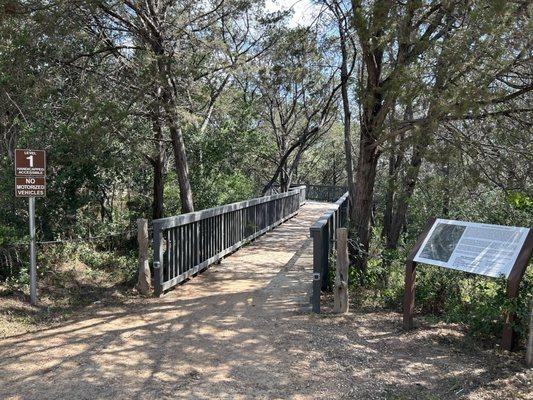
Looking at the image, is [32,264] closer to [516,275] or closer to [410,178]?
[410,178]

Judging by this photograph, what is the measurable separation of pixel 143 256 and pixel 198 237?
1257mm

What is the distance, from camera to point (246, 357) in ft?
15.7

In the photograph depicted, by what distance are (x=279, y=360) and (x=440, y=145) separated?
4.09m

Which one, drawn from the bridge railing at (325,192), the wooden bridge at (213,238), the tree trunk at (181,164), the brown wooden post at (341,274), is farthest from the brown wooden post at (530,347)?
the bridge railing at (325,192)

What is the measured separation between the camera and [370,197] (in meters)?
8.20

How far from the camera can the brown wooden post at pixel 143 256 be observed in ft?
23.1

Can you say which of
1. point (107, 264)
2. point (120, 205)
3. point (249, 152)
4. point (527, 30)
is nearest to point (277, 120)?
point (249, 152)

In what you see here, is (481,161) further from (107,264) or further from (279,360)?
(107,264)

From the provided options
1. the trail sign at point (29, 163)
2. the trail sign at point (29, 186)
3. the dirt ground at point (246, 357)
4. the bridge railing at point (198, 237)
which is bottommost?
the dirt ground at point (246, 357)

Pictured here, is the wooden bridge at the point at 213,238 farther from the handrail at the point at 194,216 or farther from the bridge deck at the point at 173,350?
the bridge deck at the point at 173,350

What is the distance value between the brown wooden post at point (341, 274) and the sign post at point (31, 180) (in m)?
4.45

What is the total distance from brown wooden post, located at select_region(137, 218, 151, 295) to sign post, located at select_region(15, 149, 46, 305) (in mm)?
1526

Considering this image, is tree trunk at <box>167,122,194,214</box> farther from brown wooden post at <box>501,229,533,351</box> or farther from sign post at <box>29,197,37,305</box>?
brown wooden post at <box>501,229,533,351</box>

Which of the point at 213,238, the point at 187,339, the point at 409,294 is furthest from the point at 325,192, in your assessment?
the point at 187,339
